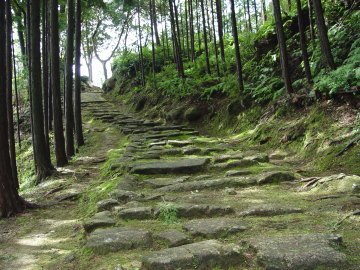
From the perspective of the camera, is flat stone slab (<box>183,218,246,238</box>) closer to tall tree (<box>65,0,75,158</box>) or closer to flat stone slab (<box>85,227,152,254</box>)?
flat stone slab (<box>85,227,152,254</box>)

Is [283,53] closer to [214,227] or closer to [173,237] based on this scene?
[214,227]

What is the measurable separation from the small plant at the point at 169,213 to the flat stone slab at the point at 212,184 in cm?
103

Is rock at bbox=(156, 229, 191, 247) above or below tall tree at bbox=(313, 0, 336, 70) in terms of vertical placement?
below

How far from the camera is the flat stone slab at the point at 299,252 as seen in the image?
2.29 m

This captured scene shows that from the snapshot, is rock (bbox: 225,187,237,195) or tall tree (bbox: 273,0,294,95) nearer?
rock (bbox: 225,187,237,195)

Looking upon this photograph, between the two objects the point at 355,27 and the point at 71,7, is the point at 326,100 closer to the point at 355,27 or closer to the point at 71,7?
the point at 355,27

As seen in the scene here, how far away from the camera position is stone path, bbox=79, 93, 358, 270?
252 cm

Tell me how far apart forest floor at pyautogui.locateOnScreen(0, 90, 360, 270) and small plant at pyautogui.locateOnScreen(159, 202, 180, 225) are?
14 millimetres

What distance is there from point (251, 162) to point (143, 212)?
10.1 ft

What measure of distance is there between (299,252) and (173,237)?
1.24m

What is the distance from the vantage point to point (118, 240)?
3.13 meters

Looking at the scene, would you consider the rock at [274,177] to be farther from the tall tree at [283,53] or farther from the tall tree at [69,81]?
the tall tree at [69,81]

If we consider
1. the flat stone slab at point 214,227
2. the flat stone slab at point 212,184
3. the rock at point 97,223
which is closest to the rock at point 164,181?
the flat stone slab at point 212,184

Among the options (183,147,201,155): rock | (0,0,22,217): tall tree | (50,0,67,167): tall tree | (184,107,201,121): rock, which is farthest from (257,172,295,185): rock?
(184,107,201,121): rock
